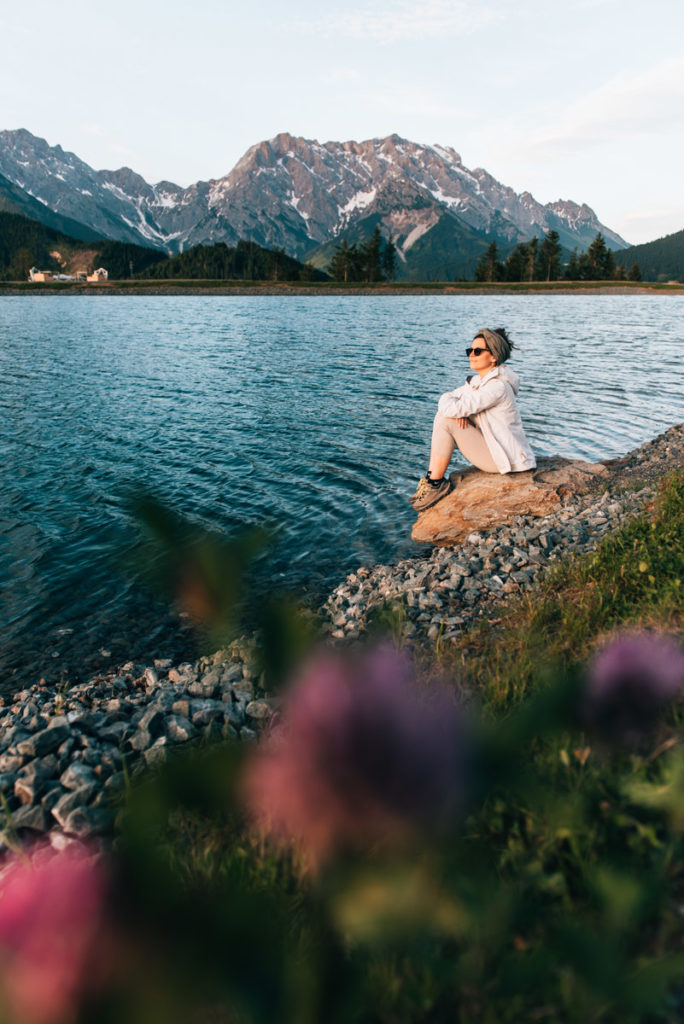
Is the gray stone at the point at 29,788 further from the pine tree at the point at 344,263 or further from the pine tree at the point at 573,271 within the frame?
the pine tree at the point at 573,271

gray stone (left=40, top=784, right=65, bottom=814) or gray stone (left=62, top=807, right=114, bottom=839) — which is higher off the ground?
gray stone (left=62, top=807, right=114, bottom=839)

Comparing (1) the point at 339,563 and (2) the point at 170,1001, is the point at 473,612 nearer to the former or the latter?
(1) the point at 339,563

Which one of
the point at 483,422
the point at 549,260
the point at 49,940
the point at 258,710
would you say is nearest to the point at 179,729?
the point at 258,710

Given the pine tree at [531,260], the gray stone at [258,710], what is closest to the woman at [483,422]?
the gray stone at [258,710]

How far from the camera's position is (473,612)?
682 centimetres

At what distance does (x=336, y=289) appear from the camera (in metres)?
149

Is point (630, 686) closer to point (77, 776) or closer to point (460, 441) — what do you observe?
point (77, 776)

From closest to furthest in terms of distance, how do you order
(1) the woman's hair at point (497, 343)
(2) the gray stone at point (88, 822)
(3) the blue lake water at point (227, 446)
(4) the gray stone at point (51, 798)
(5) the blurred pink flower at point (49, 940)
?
1. (5) the blurred pink flower at point (49, 940)
2. (2) the gray stone at point (88, 822)
3. (4) the gray stone at point (51, 798)
4. (3) the blue lake water at point (227, 446)
5. (1) the woman's hair at point (497, 343)

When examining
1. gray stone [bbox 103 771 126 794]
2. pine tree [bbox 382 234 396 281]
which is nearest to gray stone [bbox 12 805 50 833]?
gray stone [bbox 103 771 126 794]

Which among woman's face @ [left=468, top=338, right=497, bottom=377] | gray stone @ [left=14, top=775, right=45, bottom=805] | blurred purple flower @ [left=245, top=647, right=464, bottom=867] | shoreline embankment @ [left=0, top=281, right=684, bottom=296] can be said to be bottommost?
gray stone @ [left=14, top=775, right=45, bottom=805]

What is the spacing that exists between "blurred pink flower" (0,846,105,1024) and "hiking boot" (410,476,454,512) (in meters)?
10.7

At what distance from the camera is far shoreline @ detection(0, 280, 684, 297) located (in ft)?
470

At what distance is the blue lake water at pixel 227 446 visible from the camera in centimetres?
850

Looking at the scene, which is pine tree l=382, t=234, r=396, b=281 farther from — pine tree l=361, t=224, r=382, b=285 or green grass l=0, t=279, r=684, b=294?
green grass l=0, t=279, r=684, b=294
